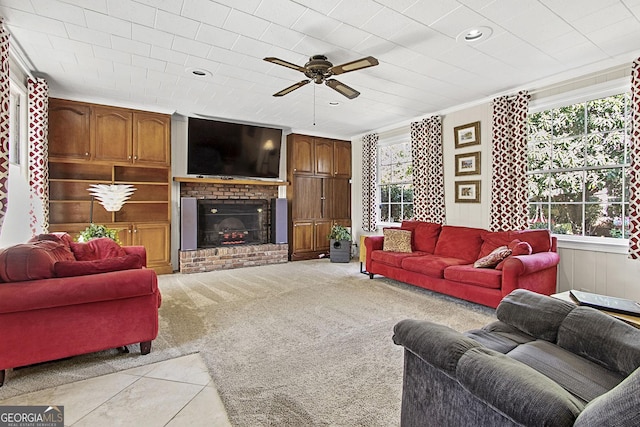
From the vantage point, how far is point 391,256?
15.6ft

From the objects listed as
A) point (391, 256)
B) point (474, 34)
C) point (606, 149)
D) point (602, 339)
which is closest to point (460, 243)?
point (391, 256)

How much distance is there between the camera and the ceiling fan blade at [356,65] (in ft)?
8.95

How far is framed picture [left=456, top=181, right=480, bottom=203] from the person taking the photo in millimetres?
4848

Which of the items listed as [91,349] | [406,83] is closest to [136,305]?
[91,349]

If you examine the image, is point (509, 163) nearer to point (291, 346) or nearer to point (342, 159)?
point (291, 346)

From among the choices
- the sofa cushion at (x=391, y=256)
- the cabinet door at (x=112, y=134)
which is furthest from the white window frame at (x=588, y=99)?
the cabinet door at (x=112, y=134)

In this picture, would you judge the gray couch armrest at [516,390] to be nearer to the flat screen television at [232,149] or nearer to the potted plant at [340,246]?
the potted plant at [340,246]

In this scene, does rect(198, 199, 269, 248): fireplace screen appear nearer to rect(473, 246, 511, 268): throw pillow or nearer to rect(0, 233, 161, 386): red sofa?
rect(0, 233, 161, 386): red sofa

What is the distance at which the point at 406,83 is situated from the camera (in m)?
4.14

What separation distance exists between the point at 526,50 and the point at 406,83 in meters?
1.32

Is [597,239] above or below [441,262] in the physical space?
above

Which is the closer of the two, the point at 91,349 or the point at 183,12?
the point at 91,349

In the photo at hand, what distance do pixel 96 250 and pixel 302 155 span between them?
433 centimetres

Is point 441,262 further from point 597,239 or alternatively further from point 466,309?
point 597,239
